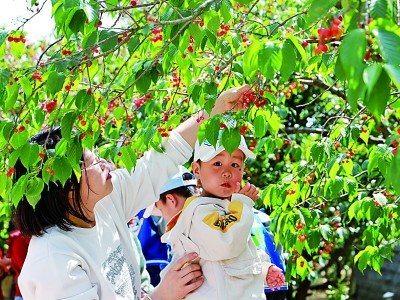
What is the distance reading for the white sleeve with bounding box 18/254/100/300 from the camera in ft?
7.80

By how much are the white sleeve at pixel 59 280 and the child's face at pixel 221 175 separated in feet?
2.42

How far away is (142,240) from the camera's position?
469 cm

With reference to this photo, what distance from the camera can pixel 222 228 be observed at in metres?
2.75

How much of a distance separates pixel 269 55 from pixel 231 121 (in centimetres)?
56

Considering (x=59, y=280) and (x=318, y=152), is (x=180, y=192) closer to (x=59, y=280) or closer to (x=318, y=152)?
(x=318, y=152)

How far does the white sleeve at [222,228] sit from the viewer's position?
272 cm

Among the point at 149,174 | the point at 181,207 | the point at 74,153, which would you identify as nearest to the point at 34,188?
the point at 74,153

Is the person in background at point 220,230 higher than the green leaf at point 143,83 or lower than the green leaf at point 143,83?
lower

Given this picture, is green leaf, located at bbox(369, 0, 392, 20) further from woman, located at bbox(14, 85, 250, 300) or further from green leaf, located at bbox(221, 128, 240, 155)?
woman, located at bbox(14, 85, 250, 300)

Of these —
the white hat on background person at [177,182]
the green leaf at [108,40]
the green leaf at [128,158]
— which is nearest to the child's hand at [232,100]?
the green leaf at [128,158]

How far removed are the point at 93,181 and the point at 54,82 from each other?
49 centimetres

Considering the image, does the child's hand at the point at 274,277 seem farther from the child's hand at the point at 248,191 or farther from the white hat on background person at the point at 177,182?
the white hat on background person at the point at 177,182

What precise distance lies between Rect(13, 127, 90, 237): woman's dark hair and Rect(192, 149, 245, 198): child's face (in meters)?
0.58

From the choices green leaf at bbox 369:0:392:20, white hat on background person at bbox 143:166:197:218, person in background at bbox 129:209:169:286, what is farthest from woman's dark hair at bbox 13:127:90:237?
person in background at bbox 129:209:169:286
